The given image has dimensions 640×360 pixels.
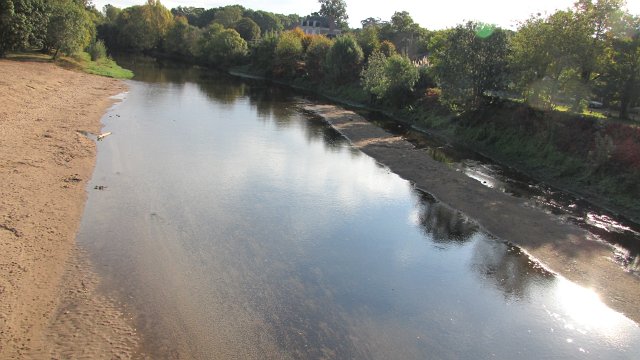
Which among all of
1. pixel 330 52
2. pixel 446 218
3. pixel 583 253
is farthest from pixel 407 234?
pixel 330 52

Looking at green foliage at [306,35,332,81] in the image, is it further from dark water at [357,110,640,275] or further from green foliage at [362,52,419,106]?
dark water at [357,110,640,275]

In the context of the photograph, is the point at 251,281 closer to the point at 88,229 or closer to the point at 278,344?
the point at 278,344

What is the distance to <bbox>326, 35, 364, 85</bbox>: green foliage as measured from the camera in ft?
232

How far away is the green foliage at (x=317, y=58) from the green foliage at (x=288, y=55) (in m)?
4.73

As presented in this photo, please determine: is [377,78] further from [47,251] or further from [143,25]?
[143,25]

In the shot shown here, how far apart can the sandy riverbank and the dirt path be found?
1625 centimetres

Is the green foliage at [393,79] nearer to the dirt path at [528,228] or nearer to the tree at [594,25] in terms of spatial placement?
the dirt path at [528,228]

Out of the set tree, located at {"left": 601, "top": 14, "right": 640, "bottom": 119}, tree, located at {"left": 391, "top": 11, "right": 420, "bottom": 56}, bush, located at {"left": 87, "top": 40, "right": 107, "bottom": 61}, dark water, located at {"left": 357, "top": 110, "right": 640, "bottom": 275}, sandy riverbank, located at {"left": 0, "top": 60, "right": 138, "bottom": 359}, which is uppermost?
tree, located at {"left": 391, "top": 11, "right": 420, "bottom": 56}

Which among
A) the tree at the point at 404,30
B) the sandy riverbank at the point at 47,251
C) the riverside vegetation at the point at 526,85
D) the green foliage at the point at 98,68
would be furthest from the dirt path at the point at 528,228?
the tree at the point at 404,30

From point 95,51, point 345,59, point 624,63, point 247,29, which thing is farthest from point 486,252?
point 247,29

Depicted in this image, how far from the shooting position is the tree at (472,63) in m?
41.8

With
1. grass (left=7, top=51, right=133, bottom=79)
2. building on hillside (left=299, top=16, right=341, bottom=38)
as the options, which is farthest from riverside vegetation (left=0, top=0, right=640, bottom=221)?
building on hillside (left=299, top=16, right=341, bottom=38)

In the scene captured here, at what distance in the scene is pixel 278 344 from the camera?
43.1 feet

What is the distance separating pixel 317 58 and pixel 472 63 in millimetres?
40936
